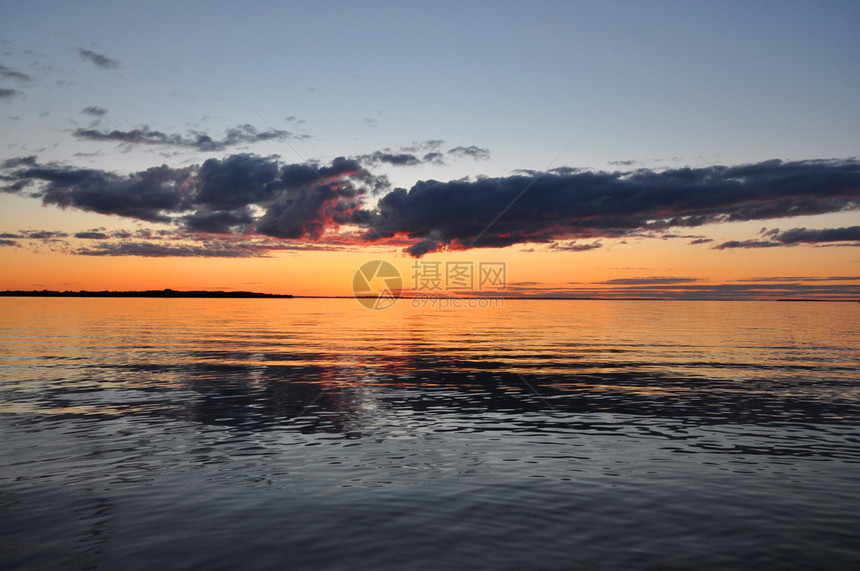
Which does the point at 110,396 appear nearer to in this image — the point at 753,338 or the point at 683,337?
the point at 683,337

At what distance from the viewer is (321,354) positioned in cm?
5547

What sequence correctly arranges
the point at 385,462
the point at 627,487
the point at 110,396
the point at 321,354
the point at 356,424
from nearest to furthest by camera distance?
the point at 627,487 < the point at 385,462 < the point at 356,424 < the point at 110,396 < the point at 321,354

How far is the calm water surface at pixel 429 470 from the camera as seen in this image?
39.8 ft

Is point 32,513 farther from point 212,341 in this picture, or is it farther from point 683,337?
point 683,337

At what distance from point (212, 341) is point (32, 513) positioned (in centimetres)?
5885

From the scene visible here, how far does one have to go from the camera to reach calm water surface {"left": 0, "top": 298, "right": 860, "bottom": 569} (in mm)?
12133

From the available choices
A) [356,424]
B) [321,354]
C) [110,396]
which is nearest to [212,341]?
[321,354]

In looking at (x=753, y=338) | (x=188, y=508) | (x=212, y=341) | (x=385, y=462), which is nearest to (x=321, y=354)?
(x=212, y=341)

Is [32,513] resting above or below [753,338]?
above

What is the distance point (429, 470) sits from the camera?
58.6 feet

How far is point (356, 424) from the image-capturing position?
2480 cm

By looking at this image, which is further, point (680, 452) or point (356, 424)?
point (356, 424)

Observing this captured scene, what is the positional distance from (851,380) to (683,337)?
1477 inches

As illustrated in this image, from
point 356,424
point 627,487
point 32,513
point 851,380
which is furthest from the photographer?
point 851,380
